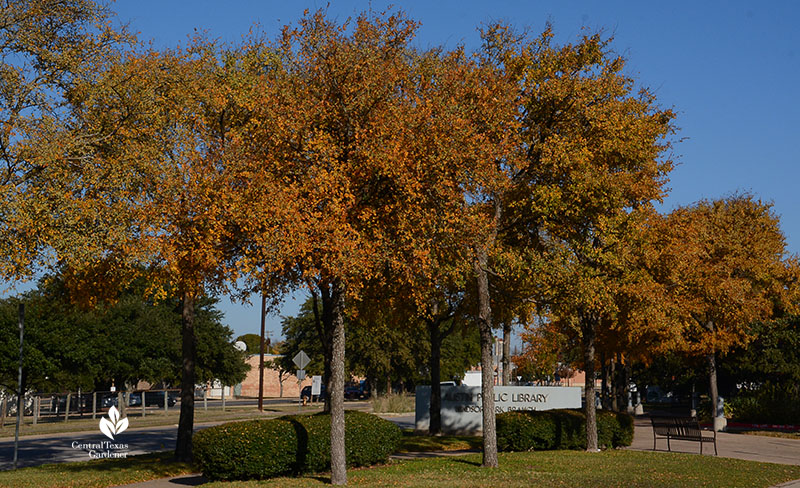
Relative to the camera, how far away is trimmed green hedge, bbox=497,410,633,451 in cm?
2070

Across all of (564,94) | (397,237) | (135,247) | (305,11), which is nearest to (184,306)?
(135,247)

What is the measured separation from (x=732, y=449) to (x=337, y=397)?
16.3 m

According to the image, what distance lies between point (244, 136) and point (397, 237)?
4.51 m

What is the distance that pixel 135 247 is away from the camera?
14188 millimetres

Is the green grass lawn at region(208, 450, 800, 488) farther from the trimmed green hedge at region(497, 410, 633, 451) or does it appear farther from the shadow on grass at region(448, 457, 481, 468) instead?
the trimmed green hedge at region(497, 410, 633, 451)

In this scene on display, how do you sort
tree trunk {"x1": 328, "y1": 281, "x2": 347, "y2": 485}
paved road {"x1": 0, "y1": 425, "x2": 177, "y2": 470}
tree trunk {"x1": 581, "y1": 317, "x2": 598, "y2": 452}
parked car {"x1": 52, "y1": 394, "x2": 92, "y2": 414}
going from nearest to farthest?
tree trunk {"x1": 328, "y1": 281, "x2": 347, "y2": 485} < tree trunk {"x1": 581, "y1": 317, "x2": 598, "y2": 452} < paved road {"x1": 0, "y1": 425, "x2": 177, "y2": 470} < parked car {"x1": 52, "y1": 394, "x2": 92, "y2": 414}

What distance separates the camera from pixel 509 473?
15.8 metres

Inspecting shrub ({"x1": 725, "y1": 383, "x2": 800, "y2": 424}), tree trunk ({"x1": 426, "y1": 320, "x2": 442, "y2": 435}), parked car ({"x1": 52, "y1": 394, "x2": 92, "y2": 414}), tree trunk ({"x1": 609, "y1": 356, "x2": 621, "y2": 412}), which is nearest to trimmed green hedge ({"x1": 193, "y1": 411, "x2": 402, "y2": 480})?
tree trunk ({"x1": 426, "y1": 320, "x2": 442, "y2": 435})

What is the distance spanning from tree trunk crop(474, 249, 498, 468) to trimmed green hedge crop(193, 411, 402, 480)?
8.28 feet

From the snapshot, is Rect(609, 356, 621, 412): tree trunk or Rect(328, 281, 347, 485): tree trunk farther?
Rect(609, 356, 621, 412): tree trunk

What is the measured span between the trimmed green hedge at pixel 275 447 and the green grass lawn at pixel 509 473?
0.34 metres

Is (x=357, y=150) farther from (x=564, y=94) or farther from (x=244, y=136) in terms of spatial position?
(x=564, y=94)

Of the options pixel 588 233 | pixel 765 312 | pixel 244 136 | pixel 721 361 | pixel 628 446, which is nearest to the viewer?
pixel 244 136

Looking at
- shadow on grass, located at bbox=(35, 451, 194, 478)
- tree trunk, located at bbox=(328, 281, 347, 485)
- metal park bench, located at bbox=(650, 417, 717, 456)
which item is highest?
tree trunk, located at bbox=(328, 281, 347, 485)
